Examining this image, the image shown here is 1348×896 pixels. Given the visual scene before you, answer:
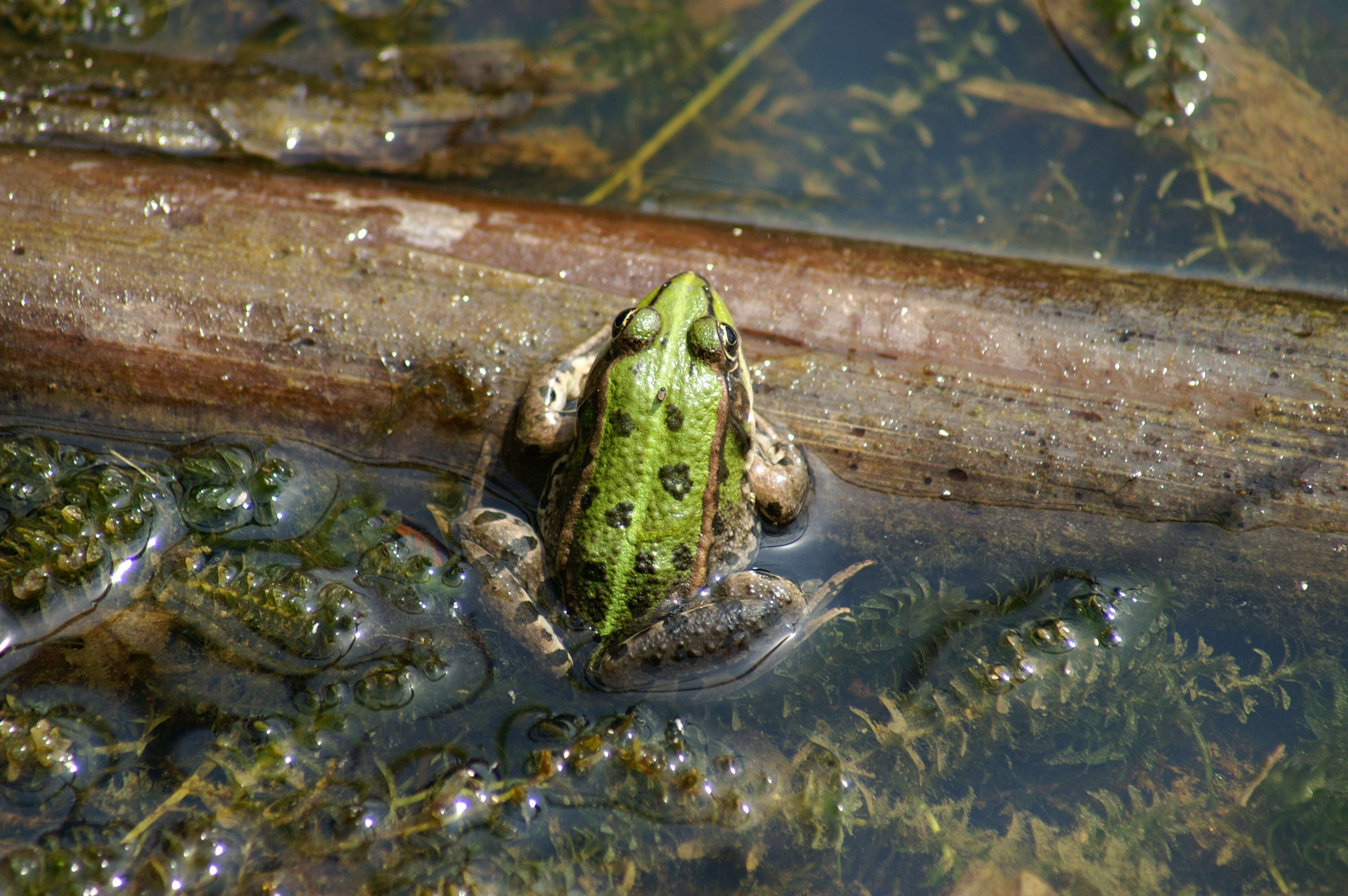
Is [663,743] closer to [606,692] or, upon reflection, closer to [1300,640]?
[606,692]

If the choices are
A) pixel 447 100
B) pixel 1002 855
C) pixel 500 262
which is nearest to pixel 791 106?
pixel 447 100

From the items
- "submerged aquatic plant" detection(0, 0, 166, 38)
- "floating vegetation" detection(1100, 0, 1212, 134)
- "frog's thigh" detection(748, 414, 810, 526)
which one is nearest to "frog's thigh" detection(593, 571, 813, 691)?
"frog's thigh" detection(748, 414, 810, 526)

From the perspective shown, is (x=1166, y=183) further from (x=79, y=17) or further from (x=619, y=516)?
(x=79, y=17)

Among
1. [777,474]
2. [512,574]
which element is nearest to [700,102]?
[777,474]

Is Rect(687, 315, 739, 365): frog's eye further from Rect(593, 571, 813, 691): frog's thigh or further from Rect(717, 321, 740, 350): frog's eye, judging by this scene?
Rect(593, 571, 813, 691): frog's thigh

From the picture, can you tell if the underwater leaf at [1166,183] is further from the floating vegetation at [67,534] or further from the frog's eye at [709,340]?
the floating vegetation at [67,534]

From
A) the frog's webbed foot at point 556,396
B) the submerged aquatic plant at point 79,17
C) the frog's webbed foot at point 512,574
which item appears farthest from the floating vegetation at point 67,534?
the submerged aquatic plant at point 79,17
